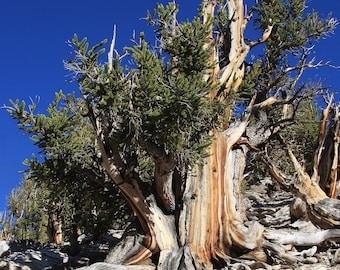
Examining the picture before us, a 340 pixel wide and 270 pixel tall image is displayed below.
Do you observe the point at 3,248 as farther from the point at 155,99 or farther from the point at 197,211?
the point at 155,99

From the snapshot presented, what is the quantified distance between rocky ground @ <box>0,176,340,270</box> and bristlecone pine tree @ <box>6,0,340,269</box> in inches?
8.7

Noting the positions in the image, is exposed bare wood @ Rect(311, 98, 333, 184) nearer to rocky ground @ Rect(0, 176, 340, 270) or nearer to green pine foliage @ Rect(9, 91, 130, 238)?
rocky ground @ Rect(0, 176, 340, 270)

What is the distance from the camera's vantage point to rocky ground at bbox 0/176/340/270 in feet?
19.5


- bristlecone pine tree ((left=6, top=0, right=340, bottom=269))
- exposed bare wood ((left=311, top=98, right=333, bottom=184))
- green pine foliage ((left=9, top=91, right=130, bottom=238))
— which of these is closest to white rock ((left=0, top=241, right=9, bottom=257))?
green pine foliage ((left=9, top=91, right=130, bottom=238))

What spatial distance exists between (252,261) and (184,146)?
1.77m

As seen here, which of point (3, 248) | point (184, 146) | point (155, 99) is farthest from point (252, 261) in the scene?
point (3, 248)

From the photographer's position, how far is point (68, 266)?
7.78 metres

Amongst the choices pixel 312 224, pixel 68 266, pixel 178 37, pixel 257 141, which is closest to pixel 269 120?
pixel 257 141

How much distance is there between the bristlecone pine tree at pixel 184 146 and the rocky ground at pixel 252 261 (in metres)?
0.22

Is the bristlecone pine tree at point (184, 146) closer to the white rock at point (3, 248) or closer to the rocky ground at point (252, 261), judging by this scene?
the rocky ground at point (252, 261)

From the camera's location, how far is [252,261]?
19.6 ft

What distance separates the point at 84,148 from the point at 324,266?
12.5 feet

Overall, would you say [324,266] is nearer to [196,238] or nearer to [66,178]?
[196,238]

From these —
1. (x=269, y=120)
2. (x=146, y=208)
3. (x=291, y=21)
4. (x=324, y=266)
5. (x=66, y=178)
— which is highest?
(x=291, y=21)
